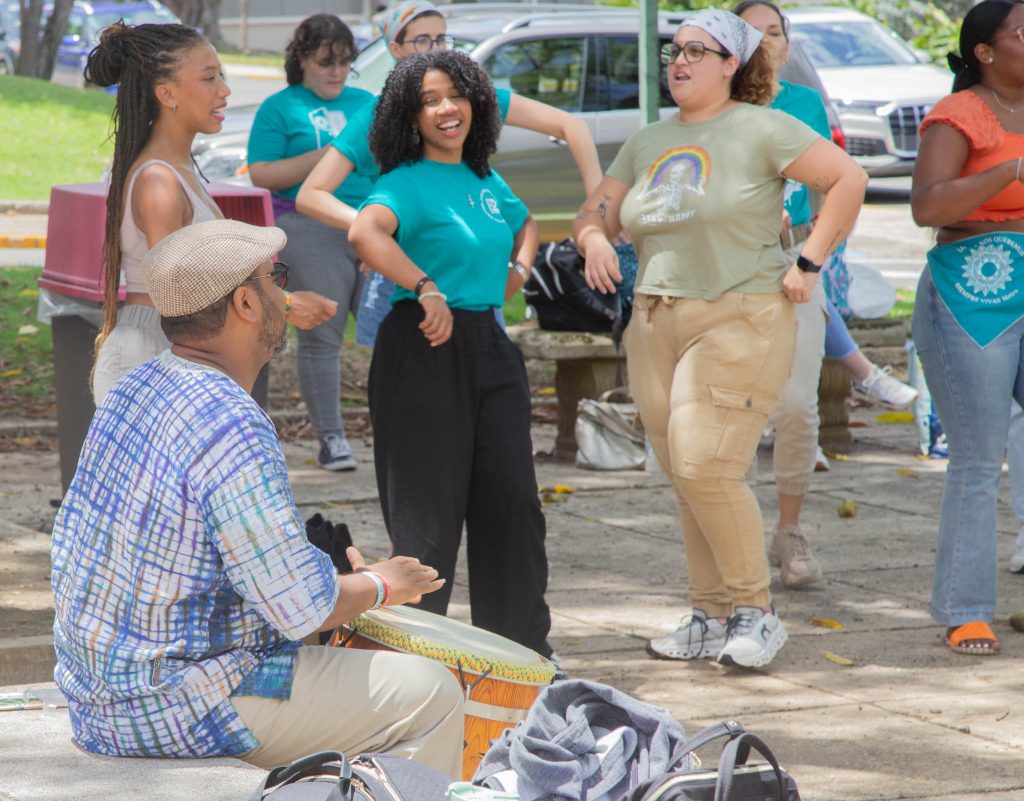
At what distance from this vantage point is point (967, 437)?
5414 millimetres

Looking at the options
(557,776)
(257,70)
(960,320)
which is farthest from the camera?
(257,70)

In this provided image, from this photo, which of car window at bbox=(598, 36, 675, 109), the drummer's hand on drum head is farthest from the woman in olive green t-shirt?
car window at bbox=(598, 36, 675, 109)

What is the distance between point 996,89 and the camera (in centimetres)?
531

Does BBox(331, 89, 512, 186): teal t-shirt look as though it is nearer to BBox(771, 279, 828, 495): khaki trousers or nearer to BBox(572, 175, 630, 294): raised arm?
BBox(572, 175, 630, 294): raised arm

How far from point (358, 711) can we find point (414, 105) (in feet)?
7.65

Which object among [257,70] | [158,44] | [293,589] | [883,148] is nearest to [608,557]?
[158,44]

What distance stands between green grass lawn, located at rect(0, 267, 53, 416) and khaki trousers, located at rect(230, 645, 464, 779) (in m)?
6.74

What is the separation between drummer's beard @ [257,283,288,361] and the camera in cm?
327

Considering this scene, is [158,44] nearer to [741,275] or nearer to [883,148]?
[741,275]

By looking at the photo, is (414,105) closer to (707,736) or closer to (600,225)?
(600,225)

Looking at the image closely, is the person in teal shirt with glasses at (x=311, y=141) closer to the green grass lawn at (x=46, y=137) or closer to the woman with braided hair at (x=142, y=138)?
the woman with braided hair at (x=142, y=138)

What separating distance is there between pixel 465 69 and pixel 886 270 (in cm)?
1094

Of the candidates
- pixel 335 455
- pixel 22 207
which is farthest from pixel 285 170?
pixel 22 207

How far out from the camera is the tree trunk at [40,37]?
80.4 feet
